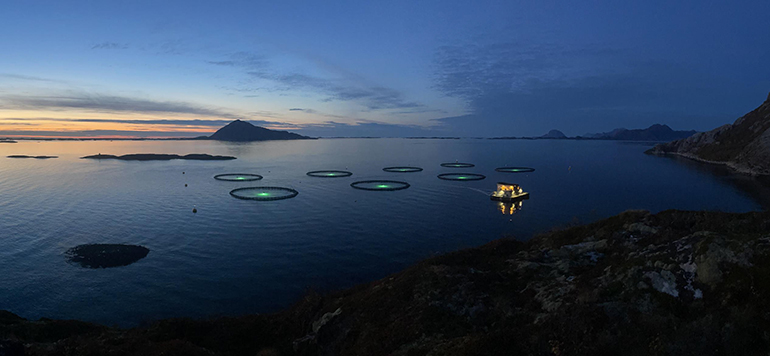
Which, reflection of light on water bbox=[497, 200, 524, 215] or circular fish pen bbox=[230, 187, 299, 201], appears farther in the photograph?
circular fish pen bbox=[230, 187, 299, 201]

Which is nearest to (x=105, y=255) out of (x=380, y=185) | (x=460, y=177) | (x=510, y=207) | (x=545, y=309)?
(x=545, y=309)

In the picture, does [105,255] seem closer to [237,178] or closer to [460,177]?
[237,178]


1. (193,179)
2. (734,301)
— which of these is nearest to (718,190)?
(734,301)

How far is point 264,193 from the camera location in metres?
123

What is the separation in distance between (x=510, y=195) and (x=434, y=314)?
9346 centimetres

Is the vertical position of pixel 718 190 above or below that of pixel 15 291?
above

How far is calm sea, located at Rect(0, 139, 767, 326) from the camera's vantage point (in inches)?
1966

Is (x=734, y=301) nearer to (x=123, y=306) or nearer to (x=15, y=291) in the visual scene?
(x=123, y=306)

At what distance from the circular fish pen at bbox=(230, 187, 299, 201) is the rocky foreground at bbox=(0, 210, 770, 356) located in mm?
83284

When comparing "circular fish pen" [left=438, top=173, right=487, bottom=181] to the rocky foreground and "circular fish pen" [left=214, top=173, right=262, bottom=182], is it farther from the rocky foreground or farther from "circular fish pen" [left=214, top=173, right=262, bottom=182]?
the rocky foreground

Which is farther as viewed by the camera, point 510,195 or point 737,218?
point 510,195

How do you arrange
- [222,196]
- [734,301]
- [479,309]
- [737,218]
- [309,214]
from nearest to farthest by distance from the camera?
[734,301] < [479,309] < [737,218] < [309,214] < [222,196]

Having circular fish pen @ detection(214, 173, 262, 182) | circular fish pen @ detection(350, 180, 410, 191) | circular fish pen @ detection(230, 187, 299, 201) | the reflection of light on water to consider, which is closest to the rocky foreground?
the reflection of light on water

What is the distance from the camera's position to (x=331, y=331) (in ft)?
87.7
